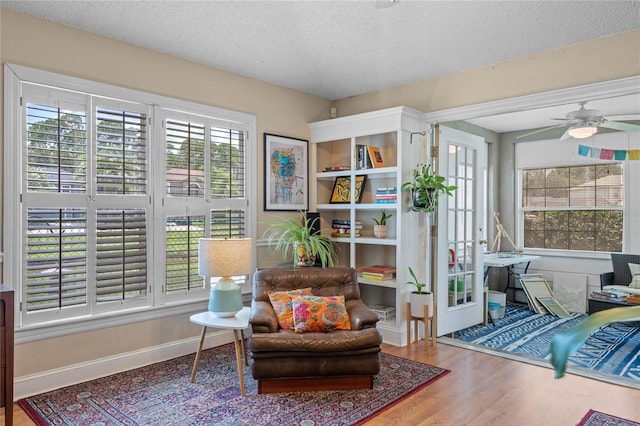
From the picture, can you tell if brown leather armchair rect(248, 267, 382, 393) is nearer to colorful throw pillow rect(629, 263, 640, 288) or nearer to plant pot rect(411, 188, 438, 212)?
plant pot rect(411, 188, 438, 212)

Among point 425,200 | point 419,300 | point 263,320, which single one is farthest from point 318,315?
point 425,200

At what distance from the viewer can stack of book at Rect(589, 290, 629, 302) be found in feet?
15.5

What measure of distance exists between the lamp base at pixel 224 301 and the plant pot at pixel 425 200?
1847mm

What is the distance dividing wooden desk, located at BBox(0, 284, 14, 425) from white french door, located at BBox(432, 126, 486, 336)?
3.48 metres

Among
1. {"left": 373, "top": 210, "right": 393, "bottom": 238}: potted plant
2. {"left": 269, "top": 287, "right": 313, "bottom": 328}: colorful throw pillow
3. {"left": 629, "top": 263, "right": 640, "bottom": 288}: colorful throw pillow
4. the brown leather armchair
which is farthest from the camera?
{"left": 629, "top": 263, "right": 640, "bottom": 288}: colorful throw pillow

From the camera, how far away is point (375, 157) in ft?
14.6

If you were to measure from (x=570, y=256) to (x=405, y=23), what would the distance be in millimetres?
4572

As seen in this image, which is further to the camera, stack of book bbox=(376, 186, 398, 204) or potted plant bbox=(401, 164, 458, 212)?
stack of book bbox=(376, 186, 398, 204)

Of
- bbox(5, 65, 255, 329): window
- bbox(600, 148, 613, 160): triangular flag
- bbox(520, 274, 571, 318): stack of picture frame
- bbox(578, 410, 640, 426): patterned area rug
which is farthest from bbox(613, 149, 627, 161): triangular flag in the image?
bbox(5, 65, 255, 329): window

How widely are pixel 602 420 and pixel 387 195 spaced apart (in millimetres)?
2407

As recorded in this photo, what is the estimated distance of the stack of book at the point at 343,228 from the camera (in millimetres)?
4641

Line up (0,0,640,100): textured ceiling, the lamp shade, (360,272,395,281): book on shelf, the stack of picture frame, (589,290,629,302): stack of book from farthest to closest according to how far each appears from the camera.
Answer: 1. the stack of picture frame
2. (589,290,629,302): stack of book
3. (360,272,395,281): book on shelf
4. the lamp shade
5. (0,0,640,100): textured ceiling

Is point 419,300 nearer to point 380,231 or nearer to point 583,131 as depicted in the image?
point 380,231

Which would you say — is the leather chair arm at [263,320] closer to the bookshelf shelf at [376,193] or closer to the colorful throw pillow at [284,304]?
the colorful throw pillow at [284,304]
